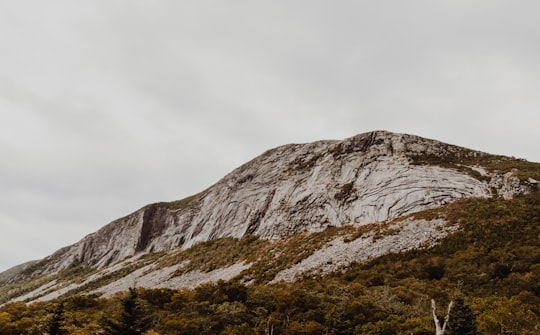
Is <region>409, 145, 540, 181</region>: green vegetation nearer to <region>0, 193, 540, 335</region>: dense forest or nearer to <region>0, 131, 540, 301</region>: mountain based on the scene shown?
<region>0, 131, 540, 301</region>: mountain

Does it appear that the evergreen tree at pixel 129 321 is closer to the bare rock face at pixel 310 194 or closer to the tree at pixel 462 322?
the tree at pixel 462 322

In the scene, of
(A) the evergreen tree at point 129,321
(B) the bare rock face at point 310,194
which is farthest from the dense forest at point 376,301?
(B) the bare rock face at point 310,194

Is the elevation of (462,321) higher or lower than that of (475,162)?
lower

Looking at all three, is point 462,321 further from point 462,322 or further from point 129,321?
point 129,321

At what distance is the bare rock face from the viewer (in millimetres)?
43469

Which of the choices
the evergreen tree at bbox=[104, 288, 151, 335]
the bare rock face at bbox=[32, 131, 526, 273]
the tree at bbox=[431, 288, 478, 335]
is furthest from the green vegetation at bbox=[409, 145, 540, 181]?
the evergreen tree at bbox=[104, 288, 151, 335]

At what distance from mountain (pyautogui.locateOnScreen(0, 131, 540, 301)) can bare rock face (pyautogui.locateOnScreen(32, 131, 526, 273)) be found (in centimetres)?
20

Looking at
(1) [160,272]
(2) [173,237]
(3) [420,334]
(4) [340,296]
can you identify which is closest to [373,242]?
(4) [340,296]

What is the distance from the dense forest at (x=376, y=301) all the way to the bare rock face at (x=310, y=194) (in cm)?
1028

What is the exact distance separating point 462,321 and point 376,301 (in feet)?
25.3

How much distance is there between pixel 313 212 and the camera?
168 feet

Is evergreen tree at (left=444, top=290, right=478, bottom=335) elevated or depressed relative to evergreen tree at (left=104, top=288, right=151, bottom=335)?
depressed

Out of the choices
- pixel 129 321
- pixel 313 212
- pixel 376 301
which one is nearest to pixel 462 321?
pixel 376 301

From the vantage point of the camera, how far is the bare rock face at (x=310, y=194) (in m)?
43.5
